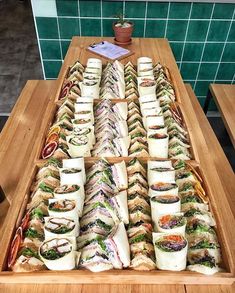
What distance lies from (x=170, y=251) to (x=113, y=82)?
1.31m

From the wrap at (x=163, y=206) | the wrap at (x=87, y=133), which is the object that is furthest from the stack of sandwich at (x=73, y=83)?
the wrap at (x=163, y=206)

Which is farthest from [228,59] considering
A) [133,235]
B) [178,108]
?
[133,235]

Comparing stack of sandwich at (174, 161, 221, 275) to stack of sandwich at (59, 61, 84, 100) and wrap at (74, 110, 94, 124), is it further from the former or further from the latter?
stack of sandwich at (59, 61, 84, 100)

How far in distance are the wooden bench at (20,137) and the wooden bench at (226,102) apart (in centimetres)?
155

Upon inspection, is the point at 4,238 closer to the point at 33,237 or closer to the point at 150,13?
the point at 33,237

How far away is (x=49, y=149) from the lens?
1.47m

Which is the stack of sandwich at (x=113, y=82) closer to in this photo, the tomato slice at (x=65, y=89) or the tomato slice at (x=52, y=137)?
the tomato slice at (x=65, y=89)

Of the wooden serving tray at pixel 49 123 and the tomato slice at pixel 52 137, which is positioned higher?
the tomato slice at pixel 52 137

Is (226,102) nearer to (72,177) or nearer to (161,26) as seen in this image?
(161,26)

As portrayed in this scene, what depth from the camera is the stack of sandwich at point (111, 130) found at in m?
1.47

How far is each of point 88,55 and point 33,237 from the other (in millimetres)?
1768

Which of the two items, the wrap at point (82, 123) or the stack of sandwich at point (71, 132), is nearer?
the stack of sandwich at point (71, 132)

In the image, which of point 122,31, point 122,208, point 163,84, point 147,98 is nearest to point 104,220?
point 122,208

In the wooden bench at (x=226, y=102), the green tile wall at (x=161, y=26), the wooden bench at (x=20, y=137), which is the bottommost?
the wooden bench at (x=226, y=102)
